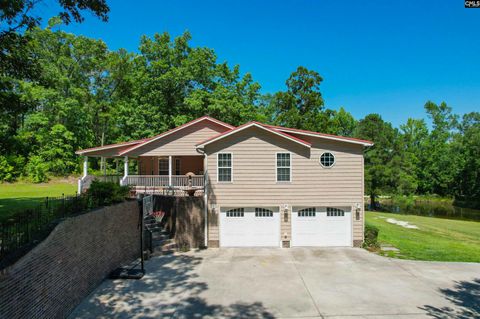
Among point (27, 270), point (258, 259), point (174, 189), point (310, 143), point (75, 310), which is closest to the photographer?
point (27, 270)

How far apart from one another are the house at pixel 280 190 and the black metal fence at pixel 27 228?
22.0ft

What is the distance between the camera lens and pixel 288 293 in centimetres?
890

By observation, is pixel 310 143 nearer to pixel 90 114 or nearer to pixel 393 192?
pixel 393 192

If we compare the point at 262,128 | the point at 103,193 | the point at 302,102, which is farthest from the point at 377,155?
the point at 103,193

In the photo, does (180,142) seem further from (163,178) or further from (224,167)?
(224,167)

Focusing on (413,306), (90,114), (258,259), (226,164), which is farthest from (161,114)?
(413,306)

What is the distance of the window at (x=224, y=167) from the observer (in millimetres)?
14656

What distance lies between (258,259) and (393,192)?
31065 millimetres

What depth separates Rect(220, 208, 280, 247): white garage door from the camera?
1456cm

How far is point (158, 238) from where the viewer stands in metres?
14.0

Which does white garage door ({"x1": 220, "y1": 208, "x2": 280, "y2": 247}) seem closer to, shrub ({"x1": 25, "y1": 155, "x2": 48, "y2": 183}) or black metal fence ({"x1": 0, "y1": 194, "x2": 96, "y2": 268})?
black metal fence ({"x1": 0, "y1": 194, "x2": 96, "y2": 268})

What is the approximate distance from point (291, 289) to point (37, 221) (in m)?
7.70

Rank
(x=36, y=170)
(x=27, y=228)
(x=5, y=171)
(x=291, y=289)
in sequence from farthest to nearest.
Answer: (x=36, y=170)
(x=5, y=171)
(x=291, y=289)
(x=27, y=228)

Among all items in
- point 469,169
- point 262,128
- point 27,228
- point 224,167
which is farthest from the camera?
point 469,169
